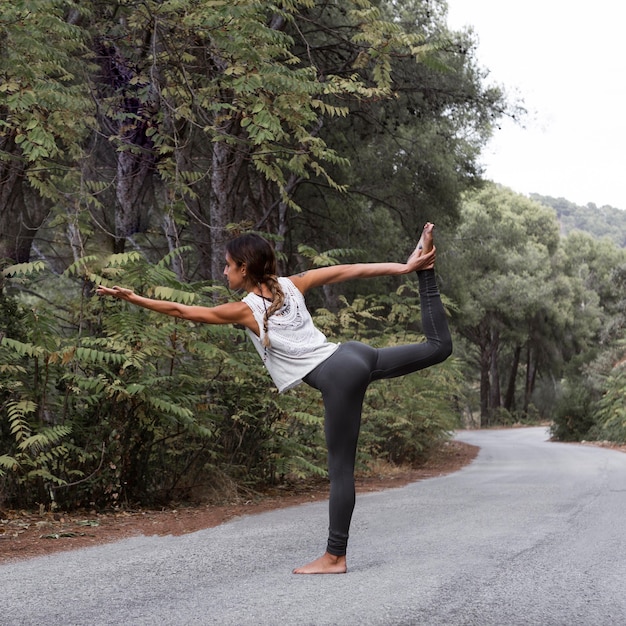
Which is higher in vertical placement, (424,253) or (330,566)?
(424,253)

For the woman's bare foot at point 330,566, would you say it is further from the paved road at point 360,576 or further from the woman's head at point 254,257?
the woman's head at point 254,257

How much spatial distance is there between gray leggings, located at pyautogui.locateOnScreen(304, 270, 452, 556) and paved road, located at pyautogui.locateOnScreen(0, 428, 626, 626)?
0.48 metres

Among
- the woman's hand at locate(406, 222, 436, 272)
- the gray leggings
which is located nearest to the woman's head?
the gray leggings

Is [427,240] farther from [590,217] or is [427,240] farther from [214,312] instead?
[590,217]

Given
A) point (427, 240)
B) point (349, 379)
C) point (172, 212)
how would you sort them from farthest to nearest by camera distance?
point (172, 212) → point (427, 240) → point (349, 379)

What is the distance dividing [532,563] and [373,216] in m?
16.6

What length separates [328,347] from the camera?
5195 mm

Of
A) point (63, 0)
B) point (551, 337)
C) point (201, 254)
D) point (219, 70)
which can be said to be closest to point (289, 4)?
point (219, 70)

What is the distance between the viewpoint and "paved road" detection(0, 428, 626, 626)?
4.38 m

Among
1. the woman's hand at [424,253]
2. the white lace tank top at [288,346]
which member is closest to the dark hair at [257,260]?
the white lace tank top at [288,346]

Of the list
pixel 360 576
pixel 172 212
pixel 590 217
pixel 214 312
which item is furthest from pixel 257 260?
pixel 590 217

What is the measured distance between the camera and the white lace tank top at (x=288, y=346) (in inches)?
201

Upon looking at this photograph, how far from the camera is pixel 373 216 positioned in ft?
72.3

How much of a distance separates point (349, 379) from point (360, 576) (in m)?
1.30
